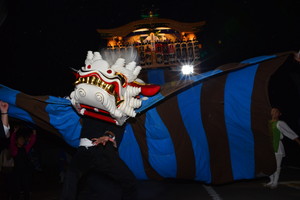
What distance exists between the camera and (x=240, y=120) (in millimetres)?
4496

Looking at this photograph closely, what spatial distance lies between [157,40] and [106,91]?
10.2m

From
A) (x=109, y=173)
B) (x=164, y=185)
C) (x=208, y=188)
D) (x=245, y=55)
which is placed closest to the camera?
(x=109, y=173)

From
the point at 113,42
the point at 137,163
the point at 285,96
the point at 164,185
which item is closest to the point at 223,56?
the point at 285,96

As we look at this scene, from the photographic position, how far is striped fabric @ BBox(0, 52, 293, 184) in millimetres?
4363

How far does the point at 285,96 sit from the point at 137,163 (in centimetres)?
1171

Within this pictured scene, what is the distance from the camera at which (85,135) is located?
3943 mm

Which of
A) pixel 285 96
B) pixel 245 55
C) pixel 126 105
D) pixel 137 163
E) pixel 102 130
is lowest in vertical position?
pixel 137 163

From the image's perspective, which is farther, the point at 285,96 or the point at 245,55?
the point at 245,55

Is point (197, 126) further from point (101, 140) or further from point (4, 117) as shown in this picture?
point (4, 117)

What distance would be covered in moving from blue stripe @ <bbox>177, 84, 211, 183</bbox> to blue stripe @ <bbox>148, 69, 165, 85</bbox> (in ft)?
21.5

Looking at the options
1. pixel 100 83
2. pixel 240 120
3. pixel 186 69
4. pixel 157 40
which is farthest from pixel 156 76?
pixel 100 83

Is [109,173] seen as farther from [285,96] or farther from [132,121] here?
[285,96]

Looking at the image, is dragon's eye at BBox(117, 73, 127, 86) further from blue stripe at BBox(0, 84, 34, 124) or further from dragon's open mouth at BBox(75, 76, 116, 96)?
blue stripe at BBox(0, 84, 34, 124)

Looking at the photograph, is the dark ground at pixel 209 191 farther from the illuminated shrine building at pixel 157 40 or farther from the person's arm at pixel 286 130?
the illuminated shrine building at pixel 157 40
